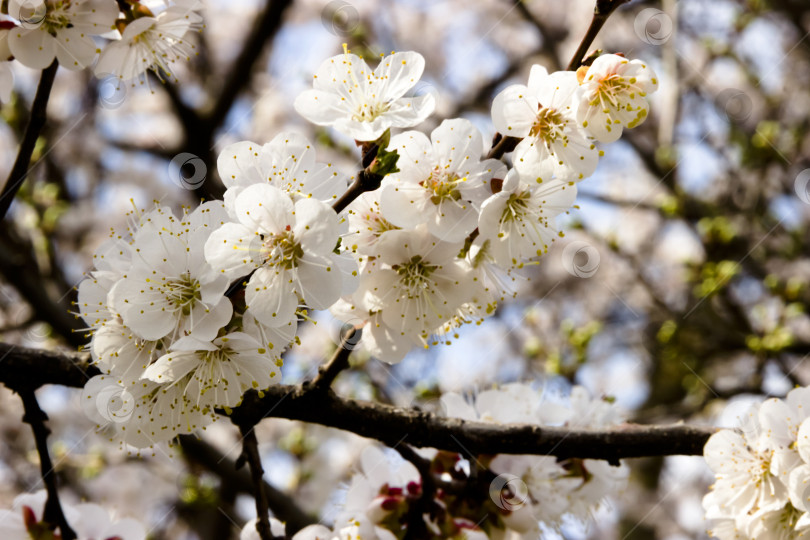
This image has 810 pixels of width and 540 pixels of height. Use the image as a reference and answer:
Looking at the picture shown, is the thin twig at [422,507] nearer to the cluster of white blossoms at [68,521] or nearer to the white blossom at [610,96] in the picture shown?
the cluster of white blossoms at [68,521]

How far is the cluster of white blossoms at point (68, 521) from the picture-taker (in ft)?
6.24

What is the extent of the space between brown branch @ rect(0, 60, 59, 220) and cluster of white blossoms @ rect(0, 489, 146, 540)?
2.67 ft

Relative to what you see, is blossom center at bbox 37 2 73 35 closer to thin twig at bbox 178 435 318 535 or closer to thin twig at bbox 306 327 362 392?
thin twig at bbox 306 327 362 392

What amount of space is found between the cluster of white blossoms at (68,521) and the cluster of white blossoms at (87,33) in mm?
1049

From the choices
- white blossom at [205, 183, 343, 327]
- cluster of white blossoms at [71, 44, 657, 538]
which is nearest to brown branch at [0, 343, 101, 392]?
cluster of white blossoms at [71, 44, 657, 538]

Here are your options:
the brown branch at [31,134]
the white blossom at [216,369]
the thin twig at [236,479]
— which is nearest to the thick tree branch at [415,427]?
the white blossom at [216,369]

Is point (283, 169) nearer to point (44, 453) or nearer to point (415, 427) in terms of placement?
point (415, 427)

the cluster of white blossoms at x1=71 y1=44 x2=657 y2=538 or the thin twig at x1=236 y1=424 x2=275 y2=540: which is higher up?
the cluster of white blossoms at x1=71 y1=44 x2=657 y2=538

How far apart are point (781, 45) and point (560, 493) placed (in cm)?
583

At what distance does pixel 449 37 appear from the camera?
9.89 m

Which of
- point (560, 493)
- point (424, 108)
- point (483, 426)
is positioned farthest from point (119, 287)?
point (560, 493)

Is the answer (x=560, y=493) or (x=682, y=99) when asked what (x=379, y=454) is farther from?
(x=682, y=99)

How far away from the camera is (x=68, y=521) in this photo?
2057 mm

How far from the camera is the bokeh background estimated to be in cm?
359
